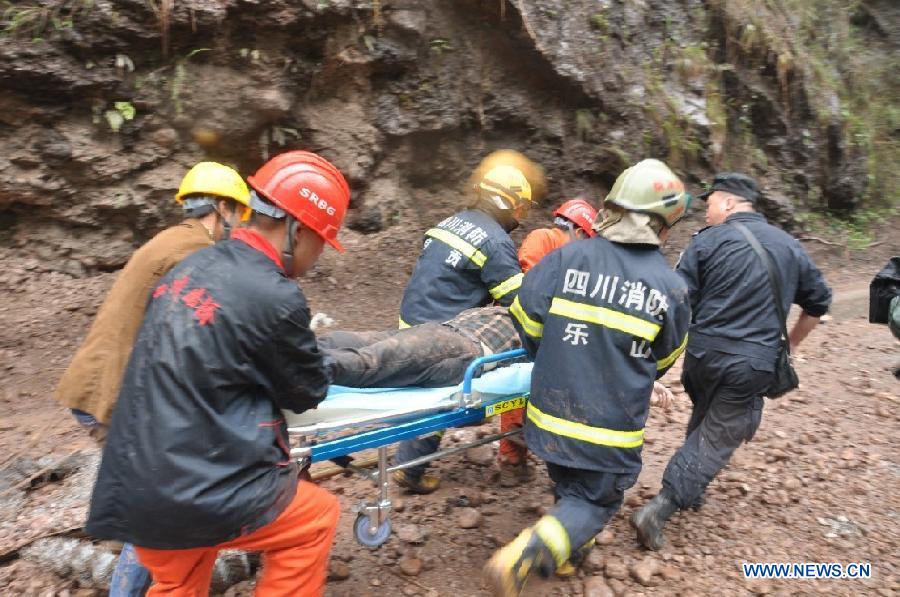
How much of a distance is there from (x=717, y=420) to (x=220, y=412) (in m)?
2.57

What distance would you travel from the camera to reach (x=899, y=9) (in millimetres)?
13406

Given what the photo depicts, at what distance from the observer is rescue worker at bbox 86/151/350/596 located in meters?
1.80

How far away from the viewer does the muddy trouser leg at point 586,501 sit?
2.63 metres

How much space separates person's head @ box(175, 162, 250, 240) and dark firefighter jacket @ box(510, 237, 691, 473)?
5.24 ft

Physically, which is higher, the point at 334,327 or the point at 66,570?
the point at 66,570

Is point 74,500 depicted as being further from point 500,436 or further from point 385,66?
point 385,66

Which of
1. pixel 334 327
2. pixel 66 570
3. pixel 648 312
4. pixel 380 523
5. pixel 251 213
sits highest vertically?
pixel 251 213

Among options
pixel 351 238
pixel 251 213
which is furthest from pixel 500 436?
pixel 351 238

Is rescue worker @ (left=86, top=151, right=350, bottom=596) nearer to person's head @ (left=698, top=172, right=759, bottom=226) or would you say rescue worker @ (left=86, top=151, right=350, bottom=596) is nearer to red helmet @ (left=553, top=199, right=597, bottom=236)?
person's head @ (left=698, top=172, right=759, bottom=226)

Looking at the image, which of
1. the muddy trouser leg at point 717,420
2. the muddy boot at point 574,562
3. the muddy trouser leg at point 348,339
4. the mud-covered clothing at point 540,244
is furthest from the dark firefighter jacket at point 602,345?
the mud-covered clothing at point 540,244

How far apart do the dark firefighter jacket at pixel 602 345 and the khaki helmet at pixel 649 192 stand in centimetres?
17

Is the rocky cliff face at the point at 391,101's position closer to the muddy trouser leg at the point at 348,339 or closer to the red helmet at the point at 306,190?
the muddy trouser leg at the point at 348,339

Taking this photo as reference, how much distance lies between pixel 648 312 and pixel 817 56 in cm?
1149

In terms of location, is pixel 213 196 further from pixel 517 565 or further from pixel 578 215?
pixel 578 215
